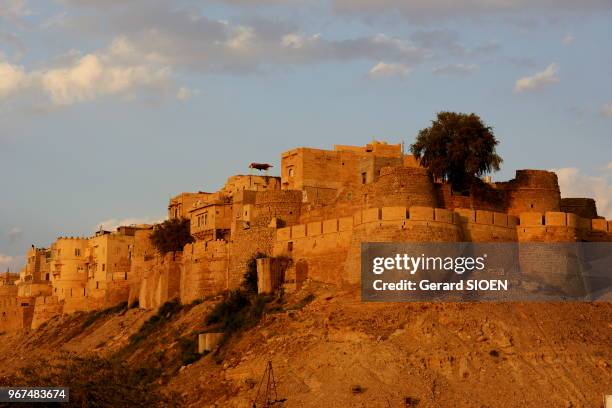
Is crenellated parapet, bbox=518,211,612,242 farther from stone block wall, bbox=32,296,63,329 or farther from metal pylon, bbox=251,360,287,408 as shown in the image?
stone block wall, bbox=32,296,63,329

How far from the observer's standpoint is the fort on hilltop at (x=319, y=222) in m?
42.1

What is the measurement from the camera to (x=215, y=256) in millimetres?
49000

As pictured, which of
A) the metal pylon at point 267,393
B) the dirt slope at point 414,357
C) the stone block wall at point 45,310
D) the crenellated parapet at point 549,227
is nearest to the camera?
the dirt slope at point 414,357

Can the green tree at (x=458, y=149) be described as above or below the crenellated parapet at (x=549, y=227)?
above

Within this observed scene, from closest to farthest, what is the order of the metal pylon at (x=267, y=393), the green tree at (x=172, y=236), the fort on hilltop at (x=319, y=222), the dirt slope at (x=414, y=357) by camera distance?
the dirt slope at (x=414, y=357) < the metal pylon at (x=267, y=393) < the fort on hilltop at (x=319, y=222) < the green tree at (x=172, y=236)

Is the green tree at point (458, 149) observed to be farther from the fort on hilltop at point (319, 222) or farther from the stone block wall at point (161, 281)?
the stone block wall at point (161, 281)

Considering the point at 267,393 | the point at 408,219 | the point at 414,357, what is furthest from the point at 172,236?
the point at 414,357

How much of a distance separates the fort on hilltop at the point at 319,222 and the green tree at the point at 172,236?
21.7 inches

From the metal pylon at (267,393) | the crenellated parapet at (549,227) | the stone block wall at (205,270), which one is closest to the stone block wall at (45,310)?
the stone block wall at (205,270)

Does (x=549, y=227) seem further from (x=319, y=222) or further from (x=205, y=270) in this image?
(x=205, y=270)

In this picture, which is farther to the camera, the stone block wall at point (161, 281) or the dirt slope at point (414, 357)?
the stone block wall at point (161, 281)

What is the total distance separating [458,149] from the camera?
45031 millimetres

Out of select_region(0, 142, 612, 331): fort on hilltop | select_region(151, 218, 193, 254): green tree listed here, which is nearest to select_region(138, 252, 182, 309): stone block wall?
select_region(0, 142, 612, 331): fort on hilltop

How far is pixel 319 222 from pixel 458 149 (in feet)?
18.3
